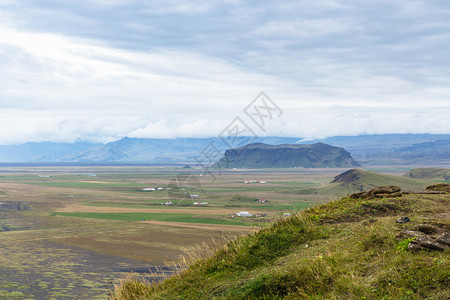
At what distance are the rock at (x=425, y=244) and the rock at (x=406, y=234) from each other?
0.38 m

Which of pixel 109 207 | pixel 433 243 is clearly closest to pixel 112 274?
pixel 433 243

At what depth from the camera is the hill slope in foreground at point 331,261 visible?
863cm

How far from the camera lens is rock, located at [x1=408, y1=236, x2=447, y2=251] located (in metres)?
9.34

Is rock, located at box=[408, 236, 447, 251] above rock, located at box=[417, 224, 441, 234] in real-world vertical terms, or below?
below

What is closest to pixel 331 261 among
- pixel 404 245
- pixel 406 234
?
pixel 404 245

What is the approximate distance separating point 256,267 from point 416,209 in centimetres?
609

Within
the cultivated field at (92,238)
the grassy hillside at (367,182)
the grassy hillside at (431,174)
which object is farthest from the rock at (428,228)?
the grassy hillside at (431,174)

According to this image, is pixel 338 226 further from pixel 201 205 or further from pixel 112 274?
pixel 201 205

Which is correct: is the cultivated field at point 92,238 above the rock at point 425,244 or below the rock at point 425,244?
below

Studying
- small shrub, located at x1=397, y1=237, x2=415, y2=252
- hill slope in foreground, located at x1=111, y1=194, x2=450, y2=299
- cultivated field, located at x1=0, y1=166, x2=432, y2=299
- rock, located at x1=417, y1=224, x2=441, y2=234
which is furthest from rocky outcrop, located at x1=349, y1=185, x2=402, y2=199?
small shrub, located at x1=397, y1=237, x2=415, y2=252

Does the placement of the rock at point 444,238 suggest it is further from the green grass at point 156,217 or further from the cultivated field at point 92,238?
the green grass at point 156,217

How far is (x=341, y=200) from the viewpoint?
16.5 meters

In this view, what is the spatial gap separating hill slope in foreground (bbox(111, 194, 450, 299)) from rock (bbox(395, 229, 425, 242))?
38mm

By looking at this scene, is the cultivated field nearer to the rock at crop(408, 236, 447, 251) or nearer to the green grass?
the green grass
